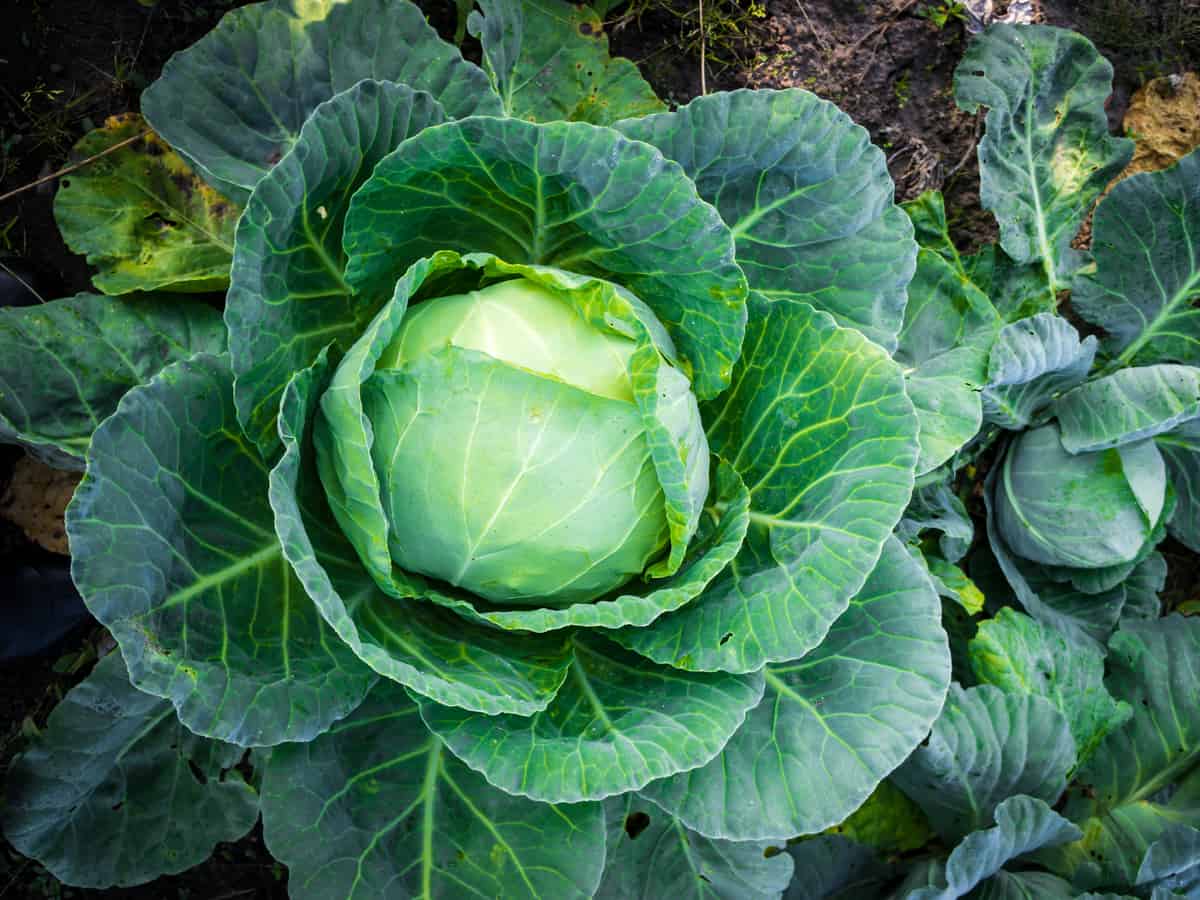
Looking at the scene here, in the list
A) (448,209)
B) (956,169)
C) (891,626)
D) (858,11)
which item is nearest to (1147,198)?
(956,169)

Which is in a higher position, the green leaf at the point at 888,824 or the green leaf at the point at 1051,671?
the green leaf at the point at 1051,671

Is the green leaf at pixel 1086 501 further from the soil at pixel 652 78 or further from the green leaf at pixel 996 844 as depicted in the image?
the soil at pixel 652 78

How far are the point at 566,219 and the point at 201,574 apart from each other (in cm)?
106

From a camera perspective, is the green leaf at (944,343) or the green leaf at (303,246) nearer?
the green leaf at (303,246)

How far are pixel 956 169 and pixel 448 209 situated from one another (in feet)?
7.95

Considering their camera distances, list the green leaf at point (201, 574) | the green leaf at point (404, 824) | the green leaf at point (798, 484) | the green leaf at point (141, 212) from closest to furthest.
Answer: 1. the green leaf at point (201, 574)
2. the green leaf at point (798, 484)
3. the green leaf at point (404, 824)
4. the green leaf at point (141, 212)

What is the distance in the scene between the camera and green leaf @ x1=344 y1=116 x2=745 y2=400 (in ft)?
6.15

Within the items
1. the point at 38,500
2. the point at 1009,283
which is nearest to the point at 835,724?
the point at 1009,283

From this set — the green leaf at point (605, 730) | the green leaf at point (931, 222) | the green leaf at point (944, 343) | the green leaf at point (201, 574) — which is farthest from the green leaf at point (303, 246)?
the green leaf at point (931, 222)

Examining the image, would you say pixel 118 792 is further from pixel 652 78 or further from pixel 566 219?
pixel 652 78

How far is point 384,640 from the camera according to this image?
199cm

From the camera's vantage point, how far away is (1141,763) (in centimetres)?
336

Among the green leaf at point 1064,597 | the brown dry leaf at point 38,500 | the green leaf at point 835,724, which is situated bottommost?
the brown dry leaf at point 38,500

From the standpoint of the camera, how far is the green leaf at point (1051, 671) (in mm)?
3090
